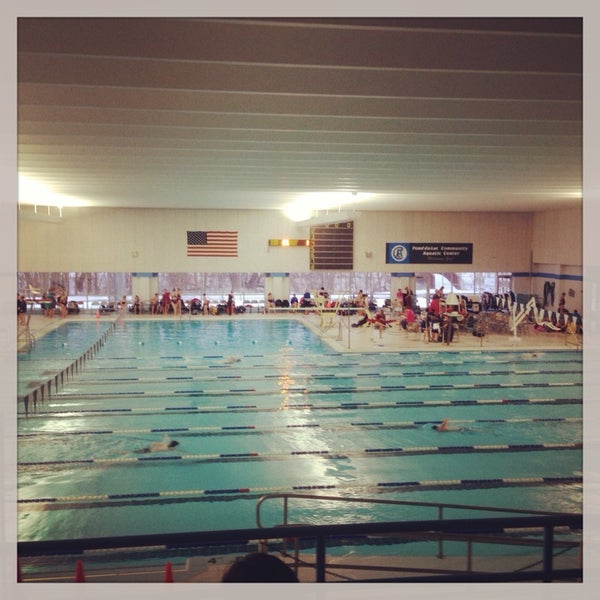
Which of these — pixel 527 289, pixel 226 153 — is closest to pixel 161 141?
pixel 226 153

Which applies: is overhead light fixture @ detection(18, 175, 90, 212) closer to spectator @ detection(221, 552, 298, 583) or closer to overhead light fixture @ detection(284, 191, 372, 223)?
overhead light fixture @ detection(284, 191, 372, 223)

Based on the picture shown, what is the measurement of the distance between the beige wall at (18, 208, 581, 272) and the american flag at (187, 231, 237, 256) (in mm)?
236

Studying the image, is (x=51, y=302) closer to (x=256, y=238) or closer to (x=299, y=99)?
(x=256, y=238)

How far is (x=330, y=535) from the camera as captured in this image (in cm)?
214

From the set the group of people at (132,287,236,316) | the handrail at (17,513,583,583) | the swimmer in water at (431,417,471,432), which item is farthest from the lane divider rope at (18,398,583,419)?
the group of people at (132,287,236,316)

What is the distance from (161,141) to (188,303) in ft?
53.4

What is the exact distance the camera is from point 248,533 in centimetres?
195

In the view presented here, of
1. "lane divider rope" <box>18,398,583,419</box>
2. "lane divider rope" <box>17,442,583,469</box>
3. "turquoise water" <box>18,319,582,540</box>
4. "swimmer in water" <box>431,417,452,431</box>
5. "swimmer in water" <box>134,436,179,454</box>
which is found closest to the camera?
"turquoise water" <box>18,319,582,540</box>

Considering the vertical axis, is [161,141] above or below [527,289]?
above

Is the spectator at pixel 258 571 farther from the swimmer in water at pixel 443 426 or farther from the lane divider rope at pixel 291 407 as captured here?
the lane divider rope at pixel 291 407

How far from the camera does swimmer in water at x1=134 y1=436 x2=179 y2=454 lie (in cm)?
800

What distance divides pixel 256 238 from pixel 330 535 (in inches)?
869

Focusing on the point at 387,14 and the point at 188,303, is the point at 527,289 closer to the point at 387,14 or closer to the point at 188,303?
the point at 188,303

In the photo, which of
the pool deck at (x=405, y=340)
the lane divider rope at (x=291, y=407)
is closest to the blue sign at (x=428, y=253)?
the pool deck at (x=405, y=340)
